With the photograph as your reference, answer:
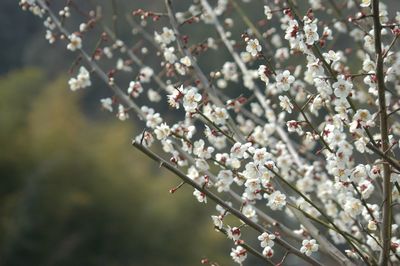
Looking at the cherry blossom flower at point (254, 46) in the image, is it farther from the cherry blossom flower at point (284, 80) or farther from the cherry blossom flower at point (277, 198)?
the cherry blossom flower at point (277, 198)

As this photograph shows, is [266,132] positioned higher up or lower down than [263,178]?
higher up

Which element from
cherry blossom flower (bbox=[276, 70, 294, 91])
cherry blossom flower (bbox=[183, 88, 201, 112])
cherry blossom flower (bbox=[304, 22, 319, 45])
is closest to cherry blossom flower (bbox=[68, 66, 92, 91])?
cherry blossom flower (bbox=[183, 88, 201, 112])

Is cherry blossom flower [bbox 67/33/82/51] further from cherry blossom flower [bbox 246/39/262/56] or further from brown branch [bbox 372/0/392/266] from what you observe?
brown branch [bbox 372/0/392/266]

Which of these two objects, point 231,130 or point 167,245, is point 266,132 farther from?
point 167,245

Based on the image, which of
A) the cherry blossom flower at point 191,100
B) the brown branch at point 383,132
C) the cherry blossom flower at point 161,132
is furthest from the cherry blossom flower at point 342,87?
the cherry blossom flower at point 161,132

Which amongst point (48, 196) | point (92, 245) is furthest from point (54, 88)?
point (92, 245)

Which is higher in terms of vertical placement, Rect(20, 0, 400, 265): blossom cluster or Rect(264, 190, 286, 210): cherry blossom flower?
Rect(20, 0, 400, 265): blossom cluster

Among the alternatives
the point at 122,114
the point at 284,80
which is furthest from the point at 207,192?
the point at 122,114
